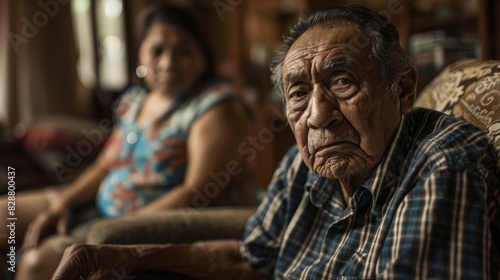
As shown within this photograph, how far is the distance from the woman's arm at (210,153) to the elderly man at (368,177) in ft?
1.72

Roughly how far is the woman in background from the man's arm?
439 millimetres

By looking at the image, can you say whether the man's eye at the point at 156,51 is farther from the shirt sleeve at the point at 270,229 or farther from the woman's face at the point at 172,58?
the shirt sleeve at the point at 270,229

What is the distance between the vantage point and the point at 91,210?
2240 millimetres

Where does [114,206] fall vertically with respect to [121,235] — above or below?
below

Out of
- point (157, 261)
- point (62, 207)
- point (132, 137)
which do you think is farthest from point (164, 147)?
point (157, 261)

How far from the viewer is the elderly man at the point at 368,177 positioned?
3.13 ft

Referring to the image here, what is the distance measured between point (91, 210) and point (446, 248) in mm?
1606

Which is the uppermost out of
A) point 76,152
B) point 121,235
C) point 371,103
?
point 371,103

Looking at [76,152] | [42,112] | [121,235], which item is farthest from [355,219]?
[42,112]

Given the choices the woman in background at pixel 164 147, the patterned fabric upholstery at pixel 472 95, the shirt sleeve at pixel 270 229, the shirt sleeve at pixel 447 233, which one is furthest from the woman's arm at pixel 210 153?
the shirt sleeve at pixel 447 233

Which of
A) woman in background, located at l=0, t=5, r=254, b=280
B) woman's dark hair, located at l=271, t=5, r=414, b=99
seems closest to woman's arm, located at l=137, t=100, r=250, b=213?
woman in background, located at l=0, t=5, r=254, b=280

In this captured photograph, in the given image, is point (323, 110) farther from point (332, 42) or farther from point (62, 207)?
point (62, 207)

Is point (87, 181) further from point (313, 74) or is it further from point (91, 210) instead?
point (313, 74)

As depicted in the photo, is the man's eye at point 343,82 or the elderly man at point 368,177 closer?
the elderly man at point 368,177
